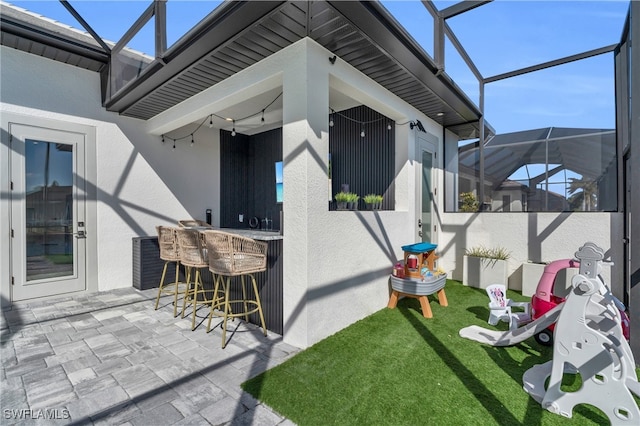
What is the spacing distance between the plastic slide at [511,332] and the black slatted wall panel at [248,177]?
13.5 feet

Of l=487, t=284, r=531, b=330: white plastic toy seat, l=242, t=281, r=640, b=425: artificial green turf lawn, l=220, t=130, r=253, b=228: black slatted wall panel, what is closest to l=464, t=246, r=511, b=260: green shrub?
l=487, t=284, r=531, b=330: white plastic toy seat

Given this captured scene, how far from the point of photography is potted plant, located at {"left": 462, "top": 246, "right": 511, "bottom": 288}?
16.5 feet

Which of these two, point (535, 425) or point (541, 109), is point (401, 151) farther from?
point (535, 425)

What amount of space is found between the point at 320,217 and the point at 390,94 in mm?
2341

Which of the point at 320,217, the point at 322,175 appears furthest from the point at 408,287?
the point at 322,175

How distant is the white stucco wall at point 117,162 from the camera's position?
413 cm

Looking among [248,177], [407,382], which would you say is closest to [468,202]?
[407,382]

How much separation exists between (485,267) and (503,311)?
1.95m

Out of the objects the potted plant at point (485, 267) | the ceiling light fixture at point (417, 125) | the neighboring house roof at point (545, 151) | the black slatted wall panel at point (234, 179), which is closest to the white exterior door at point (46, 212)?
the black slatted wall panel at point (234, 179)

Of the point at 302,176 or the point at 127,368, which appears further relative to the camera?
the point at 302,176

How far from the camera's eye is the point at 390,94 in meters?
4.23

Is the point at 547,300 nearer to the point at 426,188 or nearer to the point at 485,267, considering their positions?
the point at 485,267

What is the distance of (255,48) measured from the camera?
9.91ft

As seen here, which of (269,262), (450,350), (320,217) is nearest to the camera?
(450,350)
